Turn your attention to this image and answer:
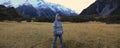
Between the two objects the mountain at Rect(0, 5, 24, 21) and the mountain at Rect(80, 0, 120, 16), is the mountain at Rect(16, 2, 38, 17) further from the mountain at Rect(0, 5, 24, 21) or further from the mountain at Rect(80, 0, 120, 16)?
the mountain at Rect(0, 5, 24, 21)

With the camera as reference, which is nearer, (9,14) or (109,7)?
(9,14)

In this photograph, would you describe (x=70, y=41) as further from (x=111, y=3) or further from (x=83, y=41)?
(x=111, y=3)

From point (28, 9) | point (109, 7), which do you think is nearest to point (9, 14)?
point (109, 7)

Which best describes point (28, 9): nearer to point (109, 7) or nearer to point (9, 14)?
point (109, 7)

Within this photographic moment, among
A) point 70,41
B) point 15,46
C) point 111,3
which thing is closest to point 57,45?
point 70,41

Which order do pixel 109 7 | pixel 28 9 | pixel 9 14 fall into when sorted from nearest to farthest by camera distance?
pixel 9 14, pixel 109 7, pixel 28 9

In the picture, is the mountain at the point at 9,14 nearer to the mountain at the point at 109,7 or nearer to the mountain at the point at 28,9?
the mountain at the point at 109,7

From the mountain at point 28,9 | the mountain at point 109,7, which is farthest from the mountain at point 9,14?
the mountain at point 28,9

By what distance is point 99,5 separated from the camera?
4670 inches

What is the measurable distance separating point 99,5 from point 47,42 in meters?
101

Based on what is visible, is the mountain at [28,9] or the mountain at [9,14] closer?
the mountain at [9,14]

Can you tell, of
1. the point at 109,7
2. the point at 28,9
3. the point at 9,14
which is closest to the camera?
the point at 9,14

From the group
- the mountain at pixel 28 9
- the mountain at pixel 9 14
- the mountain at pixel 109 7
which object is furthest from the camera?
the mountain at pixel 28 9

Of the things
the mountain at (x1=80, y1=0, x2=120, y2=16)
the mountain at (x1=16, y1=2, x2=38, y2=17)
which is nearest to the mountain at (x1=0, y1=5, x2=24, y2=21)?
the mountain at (x1=80, y1=0, x2=120, y2=16)
